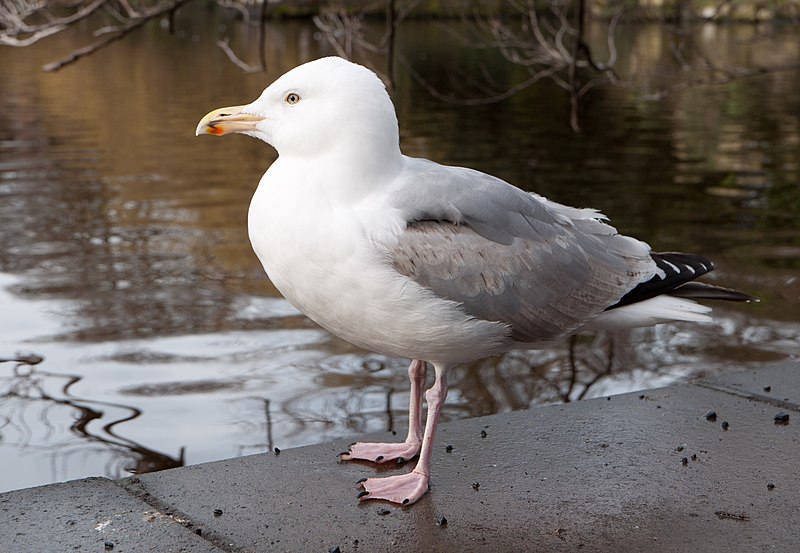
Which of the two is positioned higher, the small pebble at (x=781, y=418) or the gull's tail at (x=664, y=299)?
the gull's tail at (x=664, y=299)

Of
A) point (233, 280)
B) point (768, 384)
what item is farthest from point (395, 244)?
point (233, 280)

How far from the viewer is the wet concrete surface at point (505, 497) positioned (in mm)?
3385

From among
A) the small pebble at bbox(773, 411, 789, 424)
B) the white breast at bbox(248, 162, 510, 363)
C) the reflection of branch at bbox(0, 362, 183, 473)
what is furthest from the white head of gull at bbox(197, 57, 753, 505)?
the reflection of branch at bbox(0, 362, 183, 473)

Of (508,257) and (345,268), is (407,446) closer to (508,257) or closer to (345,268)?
(508,257)

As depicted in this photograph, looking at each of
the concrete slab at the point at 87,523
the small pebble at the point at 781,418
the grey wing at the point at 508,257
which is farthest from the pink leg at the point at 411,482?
the small pebble at the point at 781,418

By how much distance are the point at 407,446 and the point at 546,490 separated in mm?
654

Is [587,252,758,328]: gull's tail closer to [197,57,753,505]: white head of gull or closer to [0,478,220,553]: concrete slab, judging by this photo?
[197,57,753,505]: white head of gull

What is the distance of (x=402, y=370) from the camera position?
6883 millimetres

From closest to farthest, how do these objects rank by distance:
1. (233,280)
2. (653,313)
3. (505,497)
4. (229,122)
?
(505,497) → (229,122) → (653,313) → (233,280)

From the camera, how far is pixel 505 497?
12.2 feet

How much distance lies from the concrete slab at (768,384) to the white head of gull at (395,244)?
74 centimetres

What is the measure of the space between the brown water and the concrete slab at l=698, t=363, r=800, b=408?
1.59 meters

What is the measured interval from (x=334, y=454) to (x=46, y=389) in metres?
2.81

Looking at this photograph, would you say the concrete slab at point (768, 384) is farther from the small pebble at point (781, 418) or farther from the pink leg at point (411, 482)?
the pink leg at point (411, 482)
